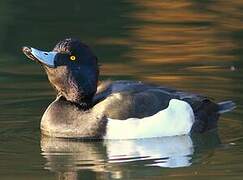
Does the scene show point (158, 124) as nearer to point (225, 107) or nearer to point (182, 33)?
point (225, 107)

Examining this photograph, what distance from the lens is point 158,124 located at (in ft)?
35.4

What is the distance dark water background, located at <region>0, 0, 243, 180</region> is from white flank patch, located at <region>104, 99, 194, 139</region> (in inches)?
4.0

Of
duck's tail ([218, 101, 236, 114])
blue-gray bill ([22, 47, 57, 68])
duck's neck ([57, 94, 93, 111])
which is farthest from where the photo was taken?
duck's tail ([218, 101, 236, 114])

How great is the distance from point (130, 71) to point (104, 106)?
2953mm

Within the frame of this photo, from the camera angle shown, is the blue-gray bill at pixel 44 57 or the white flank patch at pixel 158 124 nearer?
the white flank patch at pixel 158 124

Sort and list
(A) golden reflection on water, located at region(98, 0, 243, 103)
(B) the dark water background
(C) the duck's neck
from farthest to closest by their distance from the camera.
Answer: (A) golden reflection on water, located at region(98, 0, 243, 103), (C) the duck's neck, (B) the dark water background

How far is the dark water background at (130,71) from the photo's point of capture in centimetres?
962

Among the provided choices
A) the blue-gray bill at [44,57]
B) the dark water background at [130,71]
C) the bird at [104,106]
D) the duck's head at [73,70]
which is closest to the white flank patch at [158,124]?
the bird at [104,106]

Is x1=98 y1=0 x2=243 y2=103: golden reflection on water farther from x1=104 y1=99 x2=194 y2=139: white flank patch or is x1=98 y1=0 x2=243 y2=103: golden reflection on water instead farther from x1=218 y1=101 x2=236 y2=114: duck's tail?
x1=104 y1=99 x2=194 y2=139: white flank patch

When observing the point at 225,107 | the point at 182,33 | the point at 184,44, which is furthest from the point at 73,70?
the point at 182,33

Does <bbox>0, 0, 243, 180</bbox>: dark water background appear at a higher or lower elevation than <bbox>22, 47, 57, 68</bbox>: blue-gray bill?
lower

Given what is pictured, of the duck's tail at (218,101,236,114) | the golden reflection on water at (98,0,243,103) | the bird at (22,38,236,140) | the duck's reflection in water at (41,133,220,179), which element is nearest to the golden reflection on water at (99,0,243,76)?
the golden reflection on water at (98,0,243,103)

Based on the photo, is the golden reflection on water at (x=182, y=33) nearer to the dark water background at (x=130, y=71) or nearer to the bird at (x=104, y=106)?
the dark water background at (x=130, y=71)

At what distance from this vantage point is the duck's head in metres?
10.9
